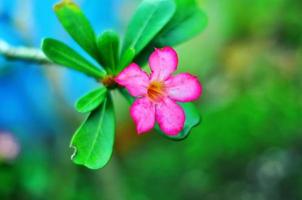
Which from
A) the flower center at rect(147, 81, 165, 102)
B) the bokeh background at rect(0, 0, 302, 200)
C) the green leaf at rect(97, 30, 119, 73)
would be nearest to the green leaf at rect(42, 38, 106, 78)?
the green leaf at rect(97, 30, 119, 73)

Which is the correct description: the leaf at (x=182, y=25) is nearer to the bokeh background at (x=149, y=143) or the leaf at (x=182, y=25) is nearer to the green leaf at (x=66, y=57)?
the green leaf at (x=66, y=57)

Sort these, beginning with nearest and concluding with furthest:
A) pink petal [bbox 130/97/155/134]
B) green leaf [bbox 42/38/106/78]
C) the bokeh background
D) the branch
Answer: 1. pink petal [bbox 130/97/155/134]
2. green leaf [bbox 42/38/106/78]
3. the branch
4. the bokeh background

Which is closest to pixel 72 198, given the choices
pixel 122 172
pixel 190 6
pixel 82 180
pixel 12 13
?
pixel 82 180

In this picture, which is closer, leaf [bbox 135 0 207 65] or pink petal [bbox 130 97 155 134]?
pink petal [bbox 130 97 155 134]

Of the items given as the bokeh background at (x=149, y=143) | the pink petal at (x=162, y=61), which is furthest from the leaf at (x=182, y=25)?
the bokeh background at (x=149, y=143)

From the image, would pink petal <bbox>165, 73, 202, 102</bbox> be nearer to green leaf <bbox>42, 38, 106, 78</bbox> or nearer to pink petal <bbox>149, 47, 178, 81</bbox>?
pink petal <bbox>149, 47, 178, 81</bbox>

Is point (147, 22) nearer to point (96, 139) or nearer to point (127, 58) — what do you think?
point (127, 58)

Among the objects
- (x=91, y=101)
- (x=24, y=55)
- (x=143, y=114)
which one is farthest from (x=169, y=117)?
(x=24, y=55)
